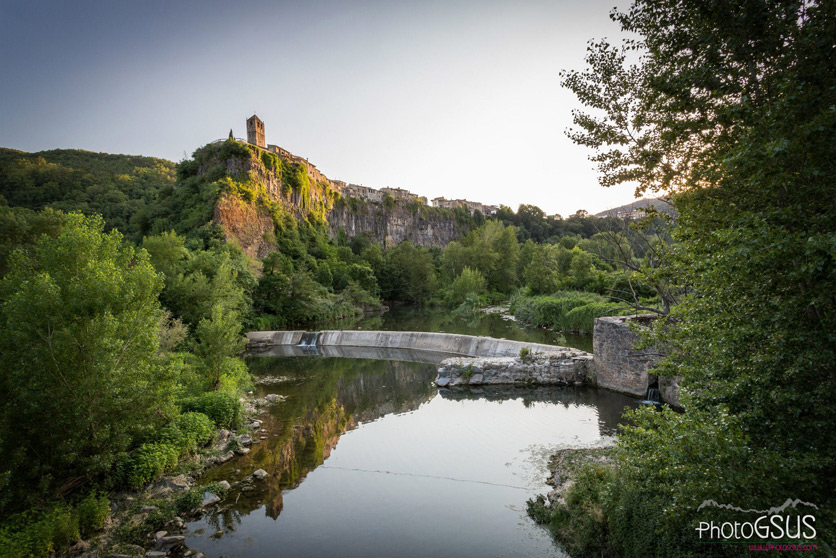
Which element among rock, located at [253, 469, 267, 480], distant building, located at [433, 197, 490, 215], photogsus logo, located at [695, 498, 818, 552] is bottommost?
rock, located at [253, 469, 267, 480]

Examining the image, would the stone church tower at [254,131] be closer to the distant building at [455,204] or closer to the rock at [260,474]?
the distant building at [455,204]

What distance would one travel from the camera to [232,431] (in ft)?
35.6

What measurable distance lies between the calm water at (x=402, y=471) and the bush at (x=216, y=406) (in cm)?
119

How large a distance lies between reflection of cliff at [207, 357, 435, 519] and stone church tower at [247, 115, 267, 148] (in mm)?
45232

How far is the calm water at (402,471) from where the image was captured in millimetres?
6586

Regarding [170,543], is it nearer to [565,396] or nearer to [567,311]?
[565,396]

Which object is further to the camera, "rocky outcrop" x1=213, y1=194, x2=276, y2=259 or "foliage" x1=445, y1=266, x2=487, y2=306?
"foliage" x1=445, y1=266, x2=487, y2=306

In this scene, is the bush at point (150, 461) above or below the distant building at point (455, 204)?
below

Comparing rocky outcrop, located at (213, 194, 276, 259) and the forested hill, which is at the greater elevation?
the forested hill

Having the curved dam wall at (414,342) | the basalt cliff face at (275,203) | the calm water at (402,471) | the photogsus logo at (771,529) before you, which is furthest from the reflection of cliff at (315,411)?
the basalt cliff face at (275,203)

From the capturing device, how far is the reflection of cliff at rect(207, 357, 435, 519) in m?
8.70

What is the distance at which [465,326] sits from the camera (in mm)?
31500

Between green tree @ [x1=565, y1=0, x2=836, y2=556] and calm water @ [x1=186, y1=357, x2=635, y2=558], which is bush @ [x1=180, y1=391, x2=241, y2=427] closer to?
calm water @ [x1=186, y1=357, x2=635, y2=558]

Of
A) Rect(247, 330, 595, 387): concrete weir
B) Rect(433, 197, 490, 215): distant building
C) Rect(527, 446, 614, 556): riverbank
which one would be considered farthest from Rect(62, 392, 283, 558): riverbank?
Rect(433, 197, 490, 215): distant building
